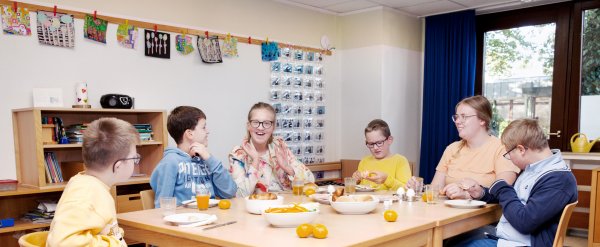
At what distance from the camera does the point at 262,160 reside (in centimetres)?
301

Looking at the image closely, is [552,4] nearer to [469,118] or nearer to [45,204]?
[469,118]

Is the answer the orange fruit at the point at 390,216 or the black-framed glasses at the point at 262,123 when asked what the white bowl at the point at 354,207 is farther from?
the black-framed glasses at the point at 262,123

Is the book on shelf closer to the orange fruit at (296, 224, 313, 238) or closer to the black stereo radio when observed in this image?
the black stereo radio

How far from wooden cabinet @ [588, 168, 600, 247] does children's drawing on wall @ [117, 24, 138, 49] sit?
3839mm

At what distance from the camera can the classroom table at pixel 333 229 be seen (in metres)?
1.57

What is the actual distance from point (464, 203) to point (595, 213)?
2367mm

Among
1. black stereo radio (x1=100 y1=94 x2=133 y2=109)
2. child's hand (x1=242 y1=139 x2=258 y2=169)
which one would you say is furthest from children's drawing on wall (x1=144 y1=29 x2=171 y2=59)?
child's hand (x1=242 y1=139 x2=258 y2=169)

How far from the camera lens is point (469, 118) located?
262cm

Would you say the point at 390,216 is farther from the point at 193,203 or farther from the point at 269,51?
the point at 269,51

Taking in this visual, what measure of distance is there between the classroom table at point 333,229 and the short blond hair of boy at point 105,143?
1.04ft

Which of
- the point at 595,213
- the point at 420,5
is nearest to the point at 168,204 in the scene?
the point at 595,213

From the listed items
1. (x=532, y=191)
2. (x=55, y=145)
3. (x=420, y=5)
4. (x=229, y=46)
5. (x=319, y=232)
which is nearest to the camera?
(x=319, y=232)

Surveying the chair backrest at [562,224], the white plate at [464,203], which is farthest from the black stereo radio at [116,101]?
the chair backrest at [562,224]

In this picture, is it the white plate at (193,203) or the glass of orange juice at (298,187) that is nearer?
the white plate at (193,203)
